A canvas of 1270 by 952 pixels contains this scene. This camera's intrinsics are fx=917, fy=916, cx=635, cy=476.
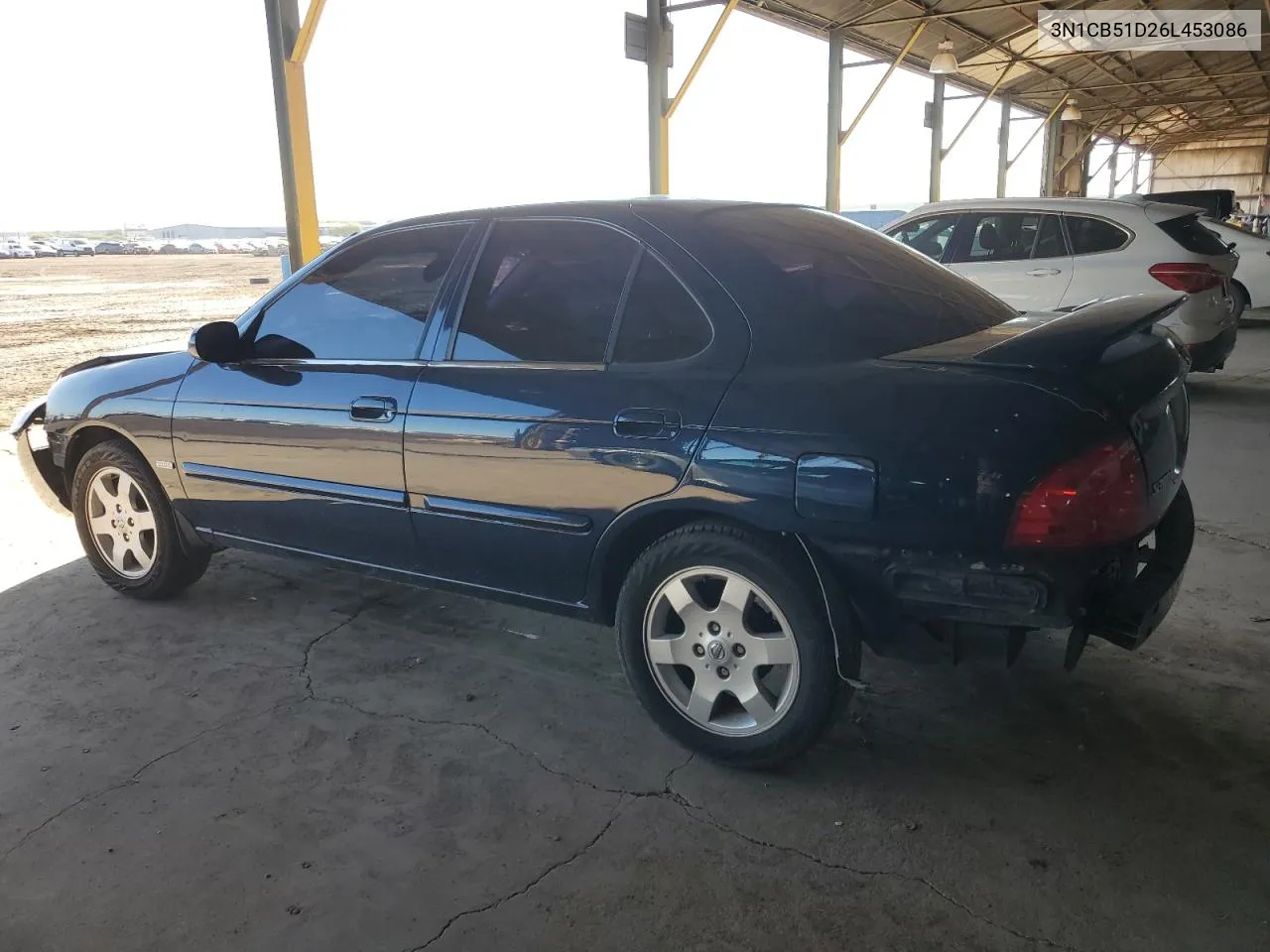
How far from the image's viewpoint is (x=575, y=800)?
250cm

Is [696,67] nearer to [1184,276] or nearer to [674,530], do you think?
[1184,276]

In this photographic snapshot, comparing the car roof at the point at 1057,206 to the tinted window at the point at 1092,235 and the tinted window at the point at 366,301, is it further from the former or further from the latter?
the tinted window at the point at 366,301

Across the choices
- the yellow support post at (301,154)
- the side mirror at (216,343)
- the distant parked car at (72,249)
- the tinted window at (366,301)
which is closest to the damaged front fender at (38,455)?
the side mirror at (216,343)

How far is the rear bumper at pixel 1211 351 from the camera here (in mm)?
6766

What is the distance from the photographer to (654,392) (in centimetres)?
254

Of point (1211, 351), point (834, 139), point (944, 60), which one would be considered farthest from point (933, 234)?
point (834, 139)

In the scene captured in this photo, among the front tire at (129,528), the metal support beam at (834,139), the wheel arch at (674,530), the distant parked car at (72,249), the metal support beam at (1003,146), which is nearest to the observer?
the wheel arch at (674,530)

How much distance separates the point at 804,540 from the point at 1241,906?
1237mm

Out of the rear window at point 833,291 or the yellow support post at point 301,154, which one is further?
the yellow support post at point 301,154

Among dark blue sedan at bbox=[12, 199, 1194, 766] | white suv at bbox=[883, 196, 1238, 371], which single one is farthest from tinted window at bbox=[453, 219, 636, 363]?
white suv at bbox=[883, 196, 1238, 371]

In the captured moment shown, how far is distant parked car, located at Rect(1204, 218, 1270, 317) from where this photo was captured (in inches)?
424

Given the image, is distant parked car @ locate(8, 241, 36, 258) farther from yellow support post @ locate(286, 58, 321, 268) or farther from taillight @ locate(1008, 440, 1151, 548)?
taillight @ locate(1008, 440, 1151, 548)

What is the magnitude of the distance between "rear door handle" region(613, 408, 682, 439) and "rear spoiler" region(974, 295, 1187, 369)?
79 cm

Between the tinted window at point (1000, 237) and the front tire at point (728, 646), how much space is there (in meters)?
5.82
